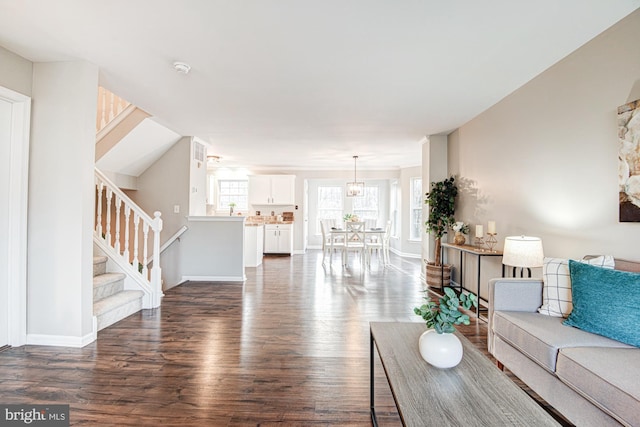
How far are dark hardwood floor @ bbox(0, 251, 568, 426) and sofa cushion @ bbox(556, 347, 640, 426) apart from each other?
918 millimetres

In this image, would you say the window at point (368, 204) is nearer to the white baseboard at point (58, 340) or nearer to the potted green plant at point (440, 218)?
the potted green plant at point (440, 218)

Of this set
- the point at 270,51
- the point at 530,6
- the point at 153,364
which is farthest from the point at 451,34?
the point at 153,364

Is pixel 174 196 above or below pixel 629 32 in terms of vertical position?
below

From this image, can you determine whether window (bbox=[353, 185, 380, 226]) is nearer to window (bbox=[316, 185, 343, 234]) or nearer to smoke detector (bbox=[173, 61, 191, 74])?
window (bbox=[316, 185, 343, 234])

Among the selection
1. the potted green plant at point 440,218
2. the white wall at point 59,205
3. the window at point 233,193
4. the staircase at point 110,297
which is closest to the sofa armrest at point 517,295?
the potted green plant at point 440,218

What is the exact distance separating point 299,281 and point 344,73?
11.1ft

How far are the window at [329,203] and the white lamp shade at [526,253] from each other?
275 inches

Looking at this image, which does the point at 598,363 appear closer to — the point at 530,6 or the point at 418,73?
the point at 530,6

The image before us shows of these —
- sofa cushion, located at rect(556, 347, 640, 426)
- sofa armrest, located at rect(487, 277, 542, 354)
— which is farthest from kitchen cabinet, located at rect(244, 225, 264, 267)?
sofa cushion, located at rect(556, 347, 640, 426)

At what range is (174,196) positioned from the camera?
5.07 meters

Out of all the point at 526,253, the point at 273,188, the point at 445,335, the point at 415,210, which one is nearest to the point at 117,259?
the point at 445,335

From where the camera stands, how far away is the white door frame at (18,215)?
8.17ft

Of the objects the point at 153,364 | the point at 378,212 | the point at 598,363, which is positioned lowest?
the point at 153,364

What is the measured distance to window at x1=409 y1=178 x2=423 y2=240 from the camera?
25.6 ft
